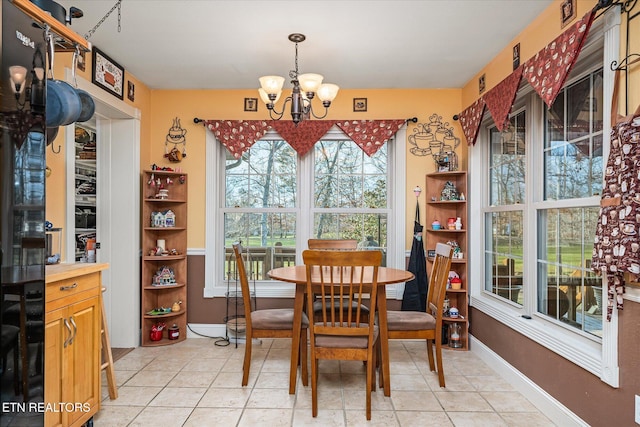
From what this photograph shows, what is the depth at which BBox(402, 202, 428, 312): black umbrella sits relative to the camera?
362cm

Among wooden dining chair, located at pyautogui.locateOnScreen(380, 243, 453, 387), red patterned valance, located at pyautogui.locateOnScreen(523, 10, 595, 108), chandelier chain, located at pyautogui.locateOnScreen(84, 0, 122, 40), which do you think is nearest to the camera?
red patterned valance, located at pyautogui.locateOnScreen(523, 10, 595, 108)

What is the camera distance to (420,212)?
390cm

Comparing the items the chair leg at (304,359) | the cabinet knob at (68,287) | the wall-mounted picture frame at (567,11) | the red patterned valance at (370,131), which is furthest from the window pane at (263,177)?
the wall-mounted picture frame at (567,11)

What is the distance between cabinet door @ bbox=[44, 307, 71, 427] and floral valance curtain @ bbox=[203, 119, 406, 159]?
7.67 ft

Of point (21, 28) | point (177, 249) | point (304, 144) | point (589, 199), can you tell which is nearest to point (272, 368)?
point (177, 249)

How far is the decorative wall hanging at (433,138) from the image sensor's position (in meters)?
3.90

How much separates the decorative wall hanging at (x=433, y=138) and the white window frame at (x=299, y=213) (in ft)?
0.40

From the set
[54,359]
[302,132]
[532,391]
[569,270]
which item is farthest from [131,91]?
[532,391]

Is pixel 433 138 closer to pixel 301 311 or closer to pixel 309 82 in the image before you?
pixel 309 82

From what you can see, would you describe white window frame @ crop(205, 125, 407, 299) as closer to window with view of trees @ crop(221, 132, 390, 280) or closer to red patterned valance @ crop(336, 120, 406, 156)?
window with view of trees @ crop(221, 132, 390, 280)

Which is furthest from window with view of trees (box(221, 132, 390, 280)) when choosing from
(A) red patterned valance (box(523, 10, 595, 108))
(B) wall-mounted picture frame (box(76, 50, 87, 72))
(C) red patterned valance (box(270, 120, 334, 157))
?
(A) red patterned valance (box(523, 10, 595, 108))

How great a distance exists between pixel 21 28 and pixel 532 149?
2.92 metres

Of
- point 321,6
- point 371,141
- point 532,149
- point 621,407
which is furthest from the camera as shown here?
point 371,141

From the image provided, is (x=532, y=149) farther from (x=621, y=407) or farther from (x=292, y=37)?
(x=292, y=37)
